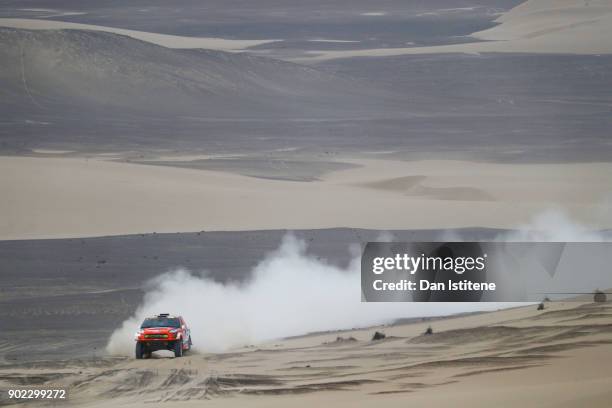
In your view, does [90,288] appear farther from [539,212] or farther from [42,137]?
[42,137]

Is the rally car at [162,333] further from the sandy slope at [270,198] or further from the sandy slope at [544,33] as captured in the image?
the sandy slope at [544,33]

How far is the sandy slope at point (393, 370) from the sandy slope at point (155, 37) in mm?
67184

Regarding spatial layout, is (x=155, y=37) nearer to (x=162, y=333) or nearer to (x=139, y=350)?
(x=139, y=350)

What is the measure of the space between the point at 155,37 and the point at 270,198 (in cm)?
5322

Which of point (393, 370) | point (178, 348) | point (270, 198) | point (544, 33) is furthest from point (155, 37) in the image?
point (393, 370)

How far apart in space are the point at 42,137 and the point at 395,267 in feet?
121

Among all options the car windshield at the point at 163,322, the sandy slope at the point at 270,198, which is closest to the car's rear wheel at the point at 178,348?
the car windshield at the point at 163,322

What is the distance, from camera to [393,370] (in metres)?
19.3

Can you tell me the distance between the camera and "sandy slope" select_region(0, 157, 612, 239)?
40.1 m

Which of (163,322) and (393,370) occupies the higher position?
(163,322)

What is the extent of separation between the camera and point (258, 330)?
2441cm

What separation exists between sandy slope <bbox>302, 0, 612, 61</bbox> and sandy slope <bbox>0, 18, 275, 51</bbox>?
6100 millimetres

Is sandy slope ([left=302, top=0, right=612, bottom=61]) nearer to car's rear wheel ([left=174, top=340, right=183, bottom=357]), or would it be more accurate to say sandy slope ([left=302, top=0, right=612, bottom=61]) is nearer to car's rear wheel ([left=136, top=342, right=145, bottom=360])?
car's rear wheel ([left=136, top=342, right=145, bottom=360])

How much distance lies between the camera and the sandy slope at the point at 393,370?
1680 cm
